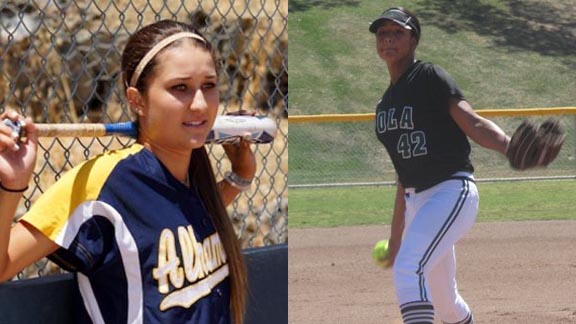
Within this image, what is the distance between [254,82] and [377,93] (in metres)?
13.0

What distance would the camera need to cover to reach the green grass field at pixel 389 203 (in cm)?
1007

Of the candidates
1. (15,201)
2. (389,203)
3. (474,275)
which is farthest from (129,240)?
(389,203)

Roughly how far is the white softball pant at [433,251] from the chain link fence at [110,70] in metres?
1.69

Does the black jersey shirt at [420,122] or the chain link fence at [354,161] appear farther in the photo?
the chain link fence at [354,161]

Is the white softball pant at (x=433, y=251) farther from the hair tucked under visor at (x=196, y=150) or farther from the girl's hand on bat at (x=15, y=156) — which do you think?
the girl's hand on bat at (x=15, y=156)

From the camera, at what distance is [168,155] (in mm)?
2297

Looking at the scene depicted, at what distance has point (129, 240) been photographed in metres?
2.14

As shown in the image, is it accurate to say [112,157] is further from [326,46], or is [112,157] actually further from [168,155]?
[326,46]

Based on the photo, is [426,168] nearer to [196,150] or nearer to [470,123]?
[470,123]

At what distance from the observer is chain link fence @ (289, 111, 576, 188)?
11.5 metres

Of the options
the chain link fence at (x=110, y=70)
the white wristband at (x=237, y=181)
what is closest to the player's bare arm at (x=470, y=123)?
the chain link fence at (x=110, y=70)

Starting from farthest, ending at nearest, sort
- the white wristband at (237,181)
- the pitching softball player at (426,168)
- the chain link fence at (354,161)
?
the chain link fence at (354,161) → the pitching softball player at (426,168) → the white wristband at (237,181)

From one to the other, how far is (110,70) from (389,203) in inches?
315

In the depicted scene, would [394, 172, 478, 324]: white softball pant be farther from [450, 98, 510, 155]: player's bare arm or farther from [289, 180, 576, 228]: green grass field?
[289, 180, 576, 228]: green grass field
